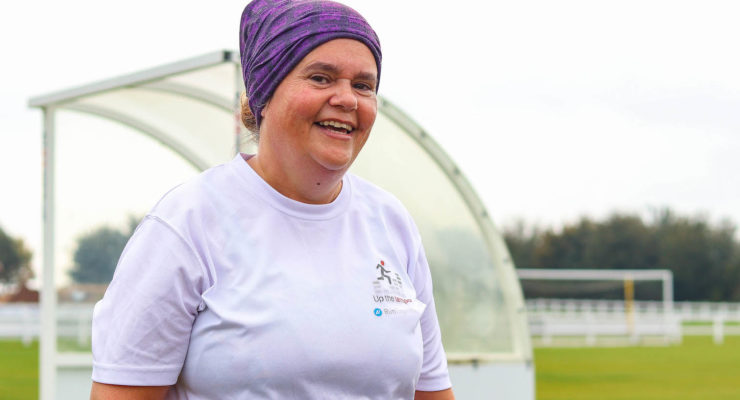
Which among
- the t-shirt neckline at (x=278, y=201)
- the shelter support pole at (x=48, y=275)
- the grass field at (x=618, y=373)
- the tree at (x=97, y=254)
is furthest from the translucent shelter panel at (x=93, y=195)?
the t-shirt neckline at (x=278, y=201)

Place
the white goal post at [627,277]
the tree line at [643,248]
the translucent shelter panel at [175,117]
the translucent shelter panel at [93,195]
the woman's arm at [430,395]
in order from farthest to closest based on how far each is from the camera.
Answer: the tree line at [643,248], the white goal post at [627,277], the translucent shelter panel at [93,195], the translucent shelter panel at [175,117], the woman's arm at [430,395]

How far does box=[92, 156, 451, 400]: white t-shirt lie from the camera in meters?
1.64

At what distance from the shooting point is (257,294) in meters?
1.68

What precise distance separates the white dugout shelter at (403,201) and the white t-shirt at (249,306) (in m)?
4.01

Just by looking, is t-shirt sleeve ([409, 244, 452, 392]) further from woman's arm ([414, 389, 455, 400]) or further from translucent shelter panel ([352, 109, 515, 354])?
translucent shelter panel ([352, 109, 515, 354])

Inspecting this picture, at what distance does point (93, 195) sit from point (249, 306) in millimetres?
6074

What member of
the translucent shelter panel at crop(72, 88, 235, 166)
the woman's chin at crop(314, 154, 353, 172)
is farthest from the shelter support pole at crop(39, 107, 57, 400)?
the woman's chin at crop(314, 154, 353, 172)

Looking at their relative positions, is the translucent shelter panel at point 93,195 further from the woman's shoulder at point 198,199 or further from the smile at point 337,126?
the smile at point 337,126

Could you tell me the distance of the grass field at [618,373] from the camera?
1270 cm

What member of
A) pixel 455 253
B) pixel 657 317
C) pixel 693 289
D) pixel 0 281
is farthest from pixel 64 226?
pixel 0 281

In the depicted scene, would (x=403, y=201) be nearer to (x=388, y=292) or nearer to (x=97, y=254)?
(x=97, y=254)

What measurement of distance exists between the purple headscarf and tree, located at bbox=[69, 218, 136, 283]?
5.92 m

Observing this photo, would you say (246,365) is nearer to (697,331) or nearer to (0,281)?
(697,331)

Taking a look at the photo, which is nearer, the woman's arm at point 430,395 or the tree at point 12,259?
the woman's arm at point 430,395
